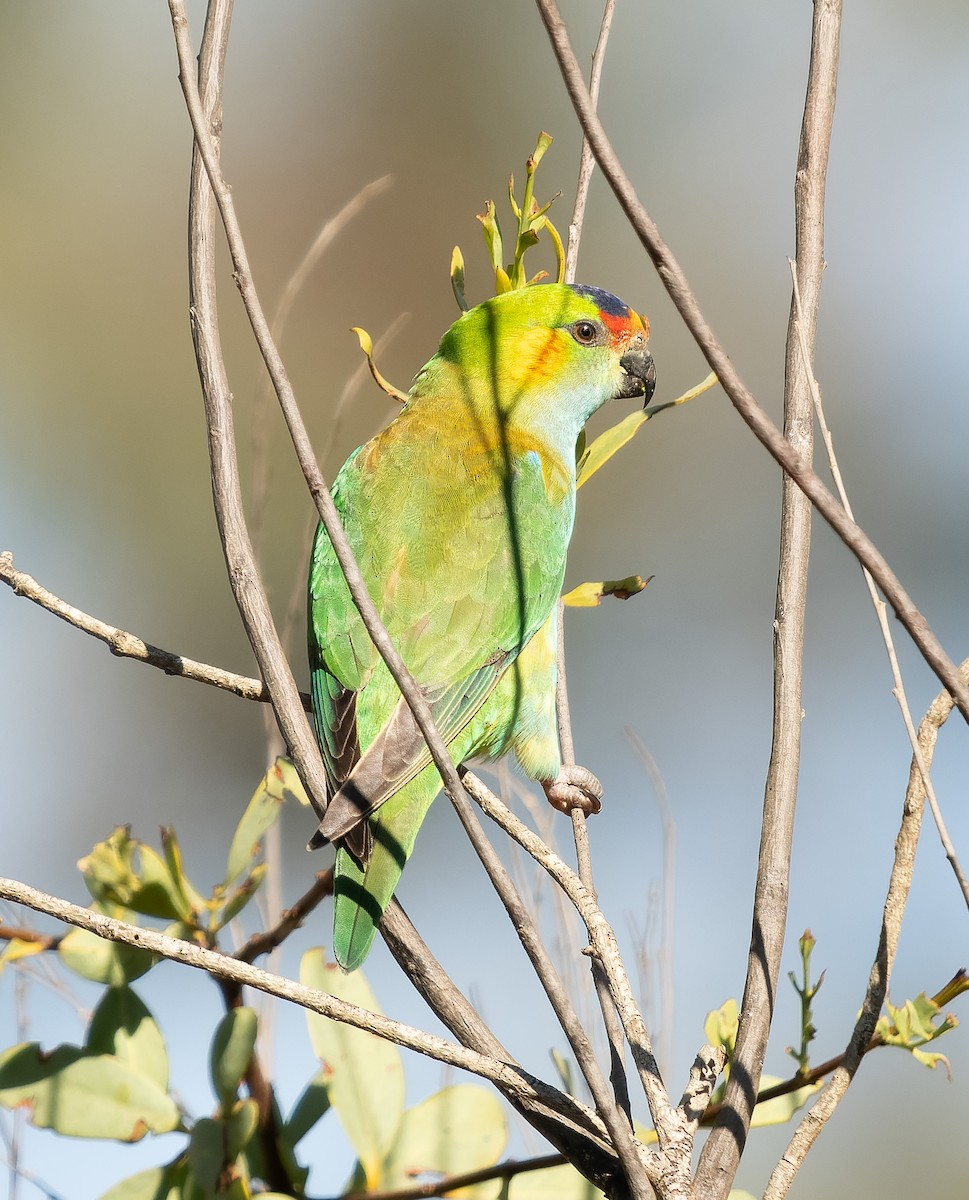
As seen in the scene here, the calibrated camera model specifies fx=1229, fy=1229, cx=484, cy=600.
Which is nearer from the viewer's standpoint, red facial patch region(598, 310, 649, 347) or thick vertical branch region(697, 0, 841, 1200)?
thick vertical branch region(697, 0, 841, 1200)

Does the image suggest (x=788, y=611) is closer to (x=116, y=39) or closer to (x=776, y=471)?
(x=776, y=471)

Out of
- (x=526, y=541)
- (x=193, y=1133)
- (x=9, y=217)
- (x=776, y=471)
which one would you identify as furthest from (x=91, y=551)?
(x=193, y=1133)

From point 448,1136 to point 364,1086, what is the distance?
13cm

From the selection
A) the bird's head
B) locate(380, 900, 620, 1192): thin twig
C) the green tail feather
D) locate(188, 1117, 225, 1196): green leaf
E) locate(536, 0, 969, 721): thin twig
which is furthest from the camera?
the bird's head

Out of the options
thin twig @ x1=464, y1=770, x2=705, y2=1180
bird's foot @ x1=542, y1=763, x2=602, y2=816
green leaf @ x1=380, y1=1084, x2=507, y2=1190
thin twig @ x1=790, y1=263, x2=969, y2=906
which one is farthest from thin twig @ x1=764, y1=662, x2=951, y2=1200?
bird's foot @ x1=542, y1=763, x2=602, y2=816

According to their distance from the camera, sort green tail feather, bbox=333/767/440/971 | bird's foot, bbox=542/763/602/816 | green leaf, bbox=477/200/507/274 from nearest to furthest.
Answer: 1. green tail feather, bbox=333/767/440/971
2. green leaf, bbox=477/200/507/274
3. bird's foot, bbox=542/763/602/816

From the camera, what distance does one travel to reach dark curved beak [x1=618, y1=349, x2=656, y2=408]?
3.19 m

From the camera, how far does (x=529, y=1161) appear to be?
4.94 feet

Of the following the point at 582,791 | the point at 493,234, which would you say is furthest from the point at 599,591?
the point at 582,791

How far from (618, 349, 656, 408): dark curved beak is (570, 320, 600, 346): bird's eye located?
0.11 meters

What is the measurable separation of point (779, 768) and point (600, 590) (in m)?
0.67

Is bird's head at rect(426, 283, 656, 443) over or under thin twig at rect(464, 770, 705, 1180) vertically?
over

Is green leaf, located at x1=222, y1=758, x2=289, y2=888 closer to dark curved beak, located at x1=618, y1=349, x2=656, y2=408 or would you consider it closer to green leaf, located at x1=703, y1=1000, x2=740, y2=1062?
green leaf, located at x1=703, y1=1000, x2=740, y2=1062

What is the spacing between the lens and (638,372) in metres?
3.20
